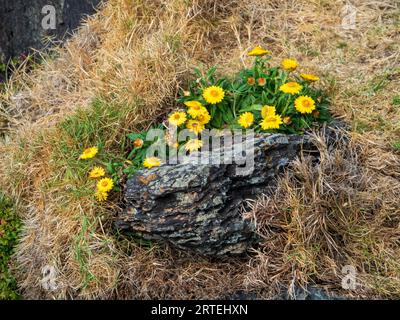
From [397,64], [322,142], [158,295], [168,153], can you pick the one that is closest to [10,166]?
[168,153]

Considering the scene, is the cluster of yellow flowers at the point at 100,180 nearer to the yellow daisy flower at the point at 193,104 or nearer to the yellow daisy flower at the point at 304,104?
the yellow daisy flower at the point at 193,104

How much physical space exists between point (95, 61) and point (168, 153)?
5.55ft

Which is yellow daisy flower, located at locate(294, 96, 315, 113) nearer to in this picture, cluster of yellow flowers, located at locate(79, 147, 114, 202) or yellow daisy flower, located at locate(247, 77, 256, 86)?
yellow daisy flower, located at locate(247, 77, 256, 86)

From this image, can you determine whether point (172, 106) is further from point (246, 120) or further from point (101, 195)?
point (101, 195)

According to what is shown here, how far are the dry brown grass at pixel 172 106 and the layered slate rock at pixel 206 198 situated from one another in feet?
0.40

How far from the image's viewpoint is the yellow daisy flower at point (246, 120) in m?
3.66

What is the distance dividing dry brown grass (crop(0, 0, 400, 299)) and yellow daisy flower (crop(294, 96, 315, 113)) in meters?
0.36

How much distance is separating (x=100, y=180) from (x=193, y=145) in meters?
0.65

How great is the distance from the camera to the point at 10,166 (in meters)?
4.18

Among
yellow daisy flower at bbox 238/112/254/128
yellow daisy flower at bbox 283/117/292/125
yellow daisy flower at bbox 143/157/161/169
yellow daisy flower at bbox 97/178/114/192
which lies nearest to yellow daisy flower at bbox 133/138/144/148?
yellow daisy flower at bbox 143/157/161/169

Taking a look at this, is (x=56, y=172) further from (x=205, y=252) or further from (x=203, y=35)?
(x=203, y=35)

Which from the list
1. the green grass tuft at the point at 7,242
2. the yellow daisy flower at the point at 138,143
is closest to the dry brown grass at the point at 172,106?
the green grass tuft at the point at 7,242

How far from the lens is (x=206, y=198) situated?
3387mm

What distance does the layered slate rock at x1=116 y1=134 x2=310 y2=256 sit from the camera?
3389 mm
